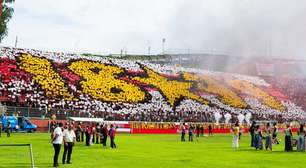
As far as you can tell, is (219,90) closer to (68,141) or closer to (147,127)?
(147,127)

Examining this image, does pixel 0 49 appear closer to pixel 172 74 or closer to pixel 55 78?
pixel 55 78

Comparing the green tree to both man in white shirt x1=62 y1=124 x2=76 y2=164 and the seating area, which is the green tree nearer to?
the seating area

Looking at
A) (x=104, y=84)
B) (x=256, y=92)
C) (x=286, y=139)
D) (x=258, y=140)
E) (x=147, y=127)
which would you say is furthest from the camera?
(x=256, y=92)

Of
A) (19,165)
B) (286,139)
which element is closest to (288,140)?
(286,139)

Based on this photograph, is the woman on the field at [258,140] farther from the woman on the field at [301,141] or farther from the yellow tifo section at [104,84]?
the yellow tifo section at [104,84]

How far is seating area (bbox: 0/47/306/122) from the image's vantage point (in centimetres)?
7450

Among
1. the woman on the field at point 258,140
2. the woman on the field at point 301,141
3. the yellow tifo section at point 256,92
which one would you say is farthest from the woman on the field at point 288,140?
the yellow tifo section at point 256,92

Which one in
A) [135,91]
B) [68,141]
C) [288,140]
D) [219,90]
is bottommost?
[68,141]

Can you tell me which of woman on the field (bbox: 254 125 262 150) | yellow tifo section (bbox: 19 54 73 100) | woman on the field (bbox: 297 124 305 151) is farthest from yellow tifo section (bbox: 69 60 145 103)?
woman on the field (bbox: 297 124 305 151)

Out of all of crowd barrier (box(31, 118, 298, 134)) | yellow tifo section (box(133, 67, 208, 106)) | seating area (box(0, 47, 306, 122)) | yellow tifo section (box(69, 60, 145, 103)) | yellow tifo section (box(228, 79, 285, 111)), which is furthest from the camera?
yellow tifo section (box(228, 79, 285, 111))

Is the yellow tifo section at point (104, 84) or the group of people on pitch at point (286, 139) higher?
the yellow tifo section at point (104, 84)

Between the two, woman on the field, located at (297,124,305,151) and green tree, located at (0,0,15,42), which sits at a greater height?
green tree, located at (0,0,15,42)

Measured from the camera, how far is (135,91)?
8838 centimetres

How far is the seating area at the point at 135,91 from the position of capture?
244 ft
